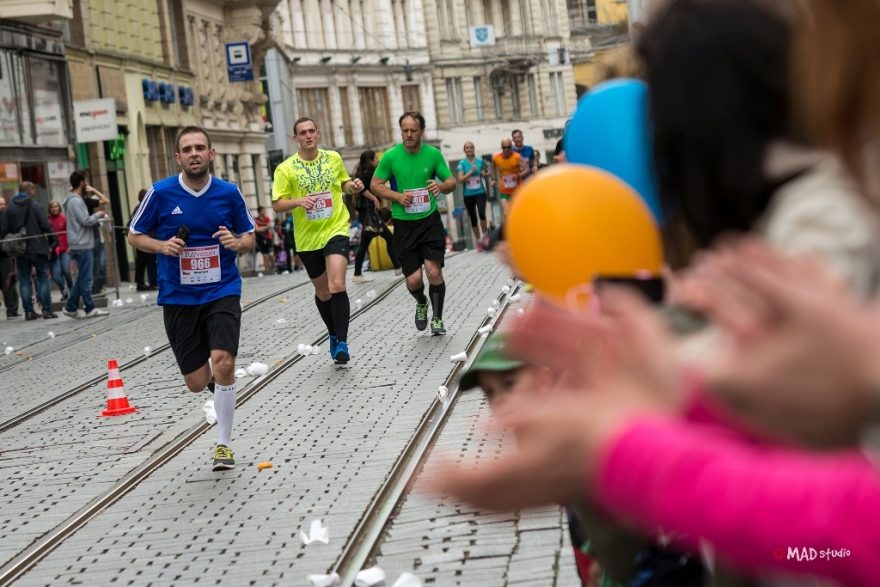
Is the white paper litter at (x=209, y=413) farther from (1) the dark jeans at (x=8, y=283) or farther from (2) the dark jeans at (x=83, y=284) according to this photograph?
(1) the dark jeans at (x=8, y=283)

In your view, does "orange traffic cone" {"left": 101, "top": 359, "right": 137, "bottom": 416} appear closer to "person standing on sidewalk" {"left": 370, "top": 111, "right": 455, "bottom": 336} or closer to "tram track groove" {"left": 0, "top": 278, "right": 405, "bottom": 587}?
"tram track groove" {"left": 0, "top": 278, "right": 405, "bottom": 587}

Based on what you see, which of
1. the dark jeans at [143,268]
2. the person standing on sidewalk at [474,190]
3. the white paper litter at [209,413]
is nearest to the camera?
the white paper litter at [209,413]

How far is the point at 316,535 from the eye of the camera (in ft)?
23.8

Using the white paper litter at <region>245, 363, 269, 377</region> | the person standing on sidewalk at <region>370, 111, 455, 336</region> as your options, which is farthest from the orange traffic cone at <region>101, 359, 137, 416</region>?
the person standing on sidewalk at <region>370, 111, 455, 336</region>

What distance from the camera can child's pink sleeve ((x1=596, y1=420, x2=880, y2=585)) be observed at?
1.53 m

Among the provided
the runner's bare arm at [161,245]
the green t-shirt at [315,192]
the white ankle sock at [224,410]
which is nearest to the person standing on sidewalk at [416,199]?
the green t-shirt at [315,192]

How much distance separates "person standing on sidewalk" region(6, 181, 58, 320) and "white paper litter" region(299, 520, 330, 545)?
61.6 ft

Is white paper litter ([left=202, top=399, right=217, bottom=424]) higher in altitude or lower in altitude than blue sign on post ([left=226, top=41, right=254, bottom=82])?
lower

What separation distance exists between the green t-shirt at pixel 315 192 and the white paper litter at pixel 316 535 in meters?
7.64

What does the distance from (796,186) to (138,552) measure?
5937mm

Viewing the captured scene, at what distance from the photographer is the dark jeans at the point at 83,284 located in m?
24.8

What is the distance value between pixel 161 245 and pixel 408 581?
4.40 meters

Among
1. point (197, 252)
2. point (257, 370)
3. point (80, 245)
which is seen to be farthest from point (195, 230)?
point (80, 245)

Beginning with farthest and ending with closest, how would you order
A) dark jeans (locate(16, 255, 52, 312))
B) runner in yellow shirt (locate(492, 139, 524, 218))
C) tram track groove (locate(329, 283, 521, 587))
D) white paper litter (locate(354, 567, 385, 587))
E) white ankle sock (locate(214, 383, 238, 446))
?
runner in yellow shirt (locate(492, 139, 524, 218)) < dark jeans (locate(16, 255, 52, 312)) < white ankle sock (locate(214, 383, 238, 446)) < tram track groove (locate(329, 283, 521, 587)) < white paper litter (locate(354, 567, 385, 587))
